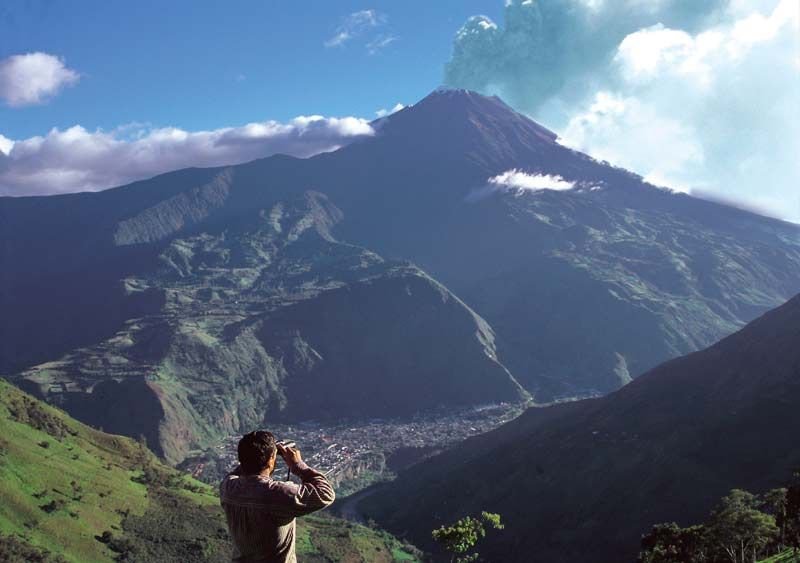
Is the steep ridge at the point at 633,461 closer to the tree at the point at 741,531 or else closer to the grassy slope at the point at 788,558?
the tree at the point at 741,531

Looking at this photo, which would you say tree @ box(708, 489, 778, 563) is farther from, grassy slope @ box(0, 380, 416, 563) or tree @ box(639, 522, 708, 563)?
grassy slope @ box(0, 380, 416, 563)

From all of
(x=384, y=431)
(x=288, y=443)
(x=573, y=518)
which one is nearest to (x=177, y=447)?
(x=384, y=431)

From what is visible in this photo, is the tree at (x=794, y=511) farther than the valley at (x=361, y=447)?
No

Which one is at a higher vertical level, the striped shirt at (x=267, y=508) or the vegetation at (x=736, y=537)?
the striped shirt at (x=267, y=508)

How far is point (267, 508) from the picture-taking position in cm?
657

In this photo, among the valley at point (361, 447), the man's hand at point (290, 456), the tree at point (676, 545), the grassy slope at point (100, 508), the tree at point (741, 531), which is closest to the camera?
the man's hand at point (290, 456)

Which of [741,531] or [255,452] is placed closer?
[255,452]

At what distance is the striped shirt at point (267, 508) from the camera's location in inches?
258

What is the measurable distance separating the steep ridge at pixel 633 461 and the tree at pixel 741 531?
1073 inches

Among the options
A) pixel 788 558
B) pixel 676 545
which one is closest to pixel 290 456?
pixel 788 558

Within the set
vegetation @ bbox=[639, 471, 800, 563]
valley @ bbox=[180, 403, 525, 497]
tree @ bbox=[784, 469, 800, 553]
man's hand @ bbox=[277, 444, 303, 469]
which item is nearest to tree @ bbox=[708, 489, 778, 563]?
vegetation @ bbox=[639, 471, 800, 563]

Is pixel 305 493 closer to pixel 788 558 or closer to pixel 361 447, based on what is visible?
pixel 788 558

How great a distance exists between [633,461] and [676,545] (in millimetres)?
40668

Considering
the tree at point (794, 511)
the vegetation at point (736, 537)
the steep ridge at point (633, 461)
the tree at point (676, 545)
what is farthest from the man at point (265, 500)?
the steep ridge at point (633, 461)
